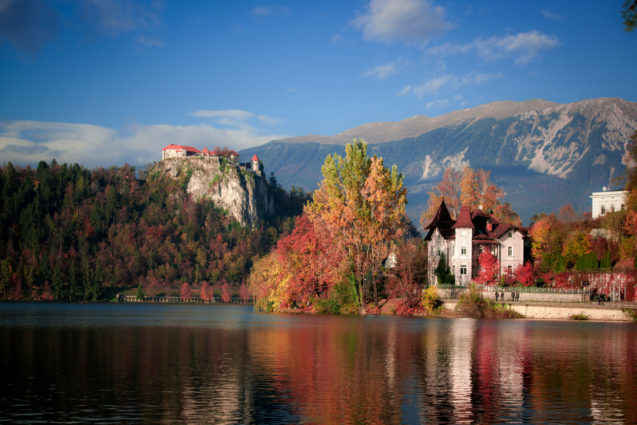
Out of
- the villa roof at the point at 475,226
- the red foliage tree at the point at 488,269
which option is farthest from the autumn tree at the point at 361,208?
the villa roof at the point at 475,226

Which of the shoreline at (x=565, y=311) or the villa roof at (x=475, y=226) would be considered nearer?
the shoreline at (x=565, y=311)

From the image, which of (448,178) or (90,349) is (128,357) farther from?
(448,178)

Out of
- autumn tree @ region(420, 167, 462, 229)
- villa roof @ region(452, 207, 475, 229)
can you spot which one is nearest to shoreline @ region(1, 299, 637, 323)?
villa roof @ region(452, 207, 475, 229)

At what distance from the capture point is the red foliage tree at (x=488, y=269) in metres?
94.8

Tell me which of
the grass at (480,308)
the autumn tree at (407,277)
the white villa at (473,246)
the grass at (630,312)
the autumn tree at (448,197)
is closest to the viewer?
the grass at (630,312)

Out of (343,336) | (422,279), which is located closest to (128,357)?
(343,336)

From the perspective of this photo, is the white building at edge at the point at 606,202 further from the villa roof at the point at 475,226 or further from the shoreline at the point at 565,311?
the shoreline at the point at 565,311

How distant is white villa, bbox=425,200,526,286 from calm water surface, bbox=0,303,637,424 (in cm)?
4670

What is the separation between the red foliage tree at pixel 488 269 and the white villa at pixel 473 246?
160cm

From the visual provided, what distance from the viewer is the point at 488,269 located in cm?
9556

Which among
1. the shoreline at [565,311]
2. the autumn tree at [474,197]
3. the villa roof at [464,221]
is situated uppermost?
the autumn tree at [474,197]

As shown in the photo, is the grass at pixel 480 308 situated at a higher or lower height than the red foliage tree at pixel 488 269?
lower

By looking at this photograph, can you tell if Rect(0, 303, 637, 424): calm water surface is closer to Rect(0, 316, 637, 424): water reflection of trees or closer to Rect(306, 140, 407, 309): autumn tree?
Rect(0, 316, 637, 424): water reflection of trees

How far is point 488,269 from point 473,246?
4804 millimetres
